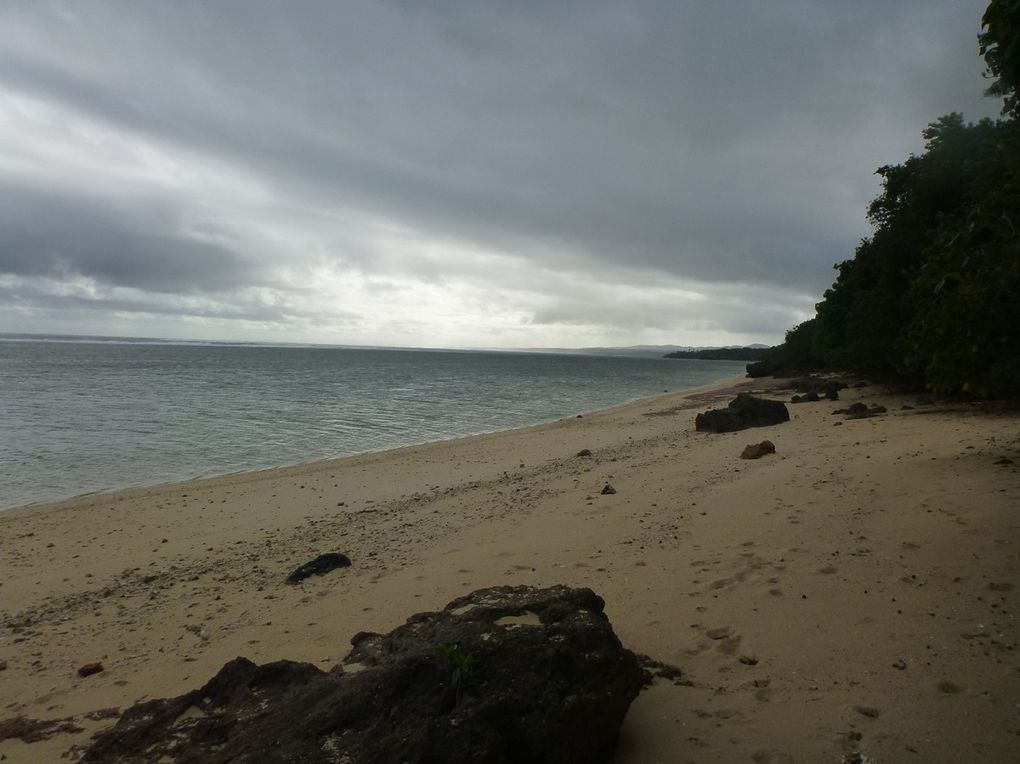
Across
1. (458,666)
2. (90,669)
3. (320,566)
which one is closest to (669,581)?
(458,666)

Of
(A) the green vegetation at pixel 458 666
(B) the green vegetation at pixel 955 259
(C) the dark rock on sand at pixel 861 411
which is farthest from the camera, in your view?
(C) the dark rock on sand at pixel 861 411

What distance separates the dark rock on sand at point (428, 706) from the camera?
328cm

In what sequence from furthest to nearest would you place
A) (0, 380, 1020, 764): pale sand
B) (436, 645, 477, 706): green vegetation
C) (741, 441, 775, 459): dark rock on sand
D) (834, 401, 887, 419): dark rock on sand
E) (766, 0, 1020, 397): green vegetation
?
1. (834, 401, 887, 419): dark rock on sand
2. (741, 441, 775, 459): dark rock on sand
3. (766, 0, 1020, 397): green vegetation
4. (0, 380, 1020, 764): pale sand
5. (436, 645, 477, 706): green vegetation

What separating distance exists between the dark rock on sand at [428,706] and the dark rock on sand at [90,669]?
251 centimetres

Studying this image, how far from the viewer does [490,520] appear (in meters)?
10.6

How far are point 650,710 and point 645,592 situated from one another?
2.28 m

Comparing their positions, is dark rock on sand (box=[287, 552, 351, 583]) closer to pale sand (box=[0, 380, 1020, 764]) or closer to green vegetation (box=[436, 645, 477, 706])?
pale sand (box=[0, 380, 1020, 764])


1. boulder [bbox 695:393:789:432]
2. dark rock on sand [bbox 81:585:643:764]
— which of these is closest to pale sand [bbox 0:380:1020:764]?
dark rock on sand [bbox 81:585:643:764]

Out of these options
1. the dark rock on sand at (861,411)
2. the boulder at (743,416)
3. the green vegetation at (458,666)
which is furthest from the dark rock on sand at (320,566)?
the dark rock on sand at (861,411)

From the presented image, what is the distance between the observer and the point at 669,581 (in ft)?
21.6

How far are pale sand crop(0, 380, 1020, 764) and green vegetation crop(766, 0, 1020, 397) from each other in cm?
187

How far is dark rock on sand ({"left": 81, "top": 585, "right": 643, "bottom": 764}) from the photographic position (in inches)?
129

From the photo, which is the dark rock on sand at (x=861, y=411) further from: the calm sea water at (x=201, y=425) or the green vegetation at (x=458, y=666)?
the green vegetation at (x=458, y=666)

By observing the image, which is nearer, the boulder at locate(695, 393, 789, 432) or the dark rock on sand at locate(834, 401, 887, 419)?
the dark rock on sand at locate(834, 401, 887, 419)
